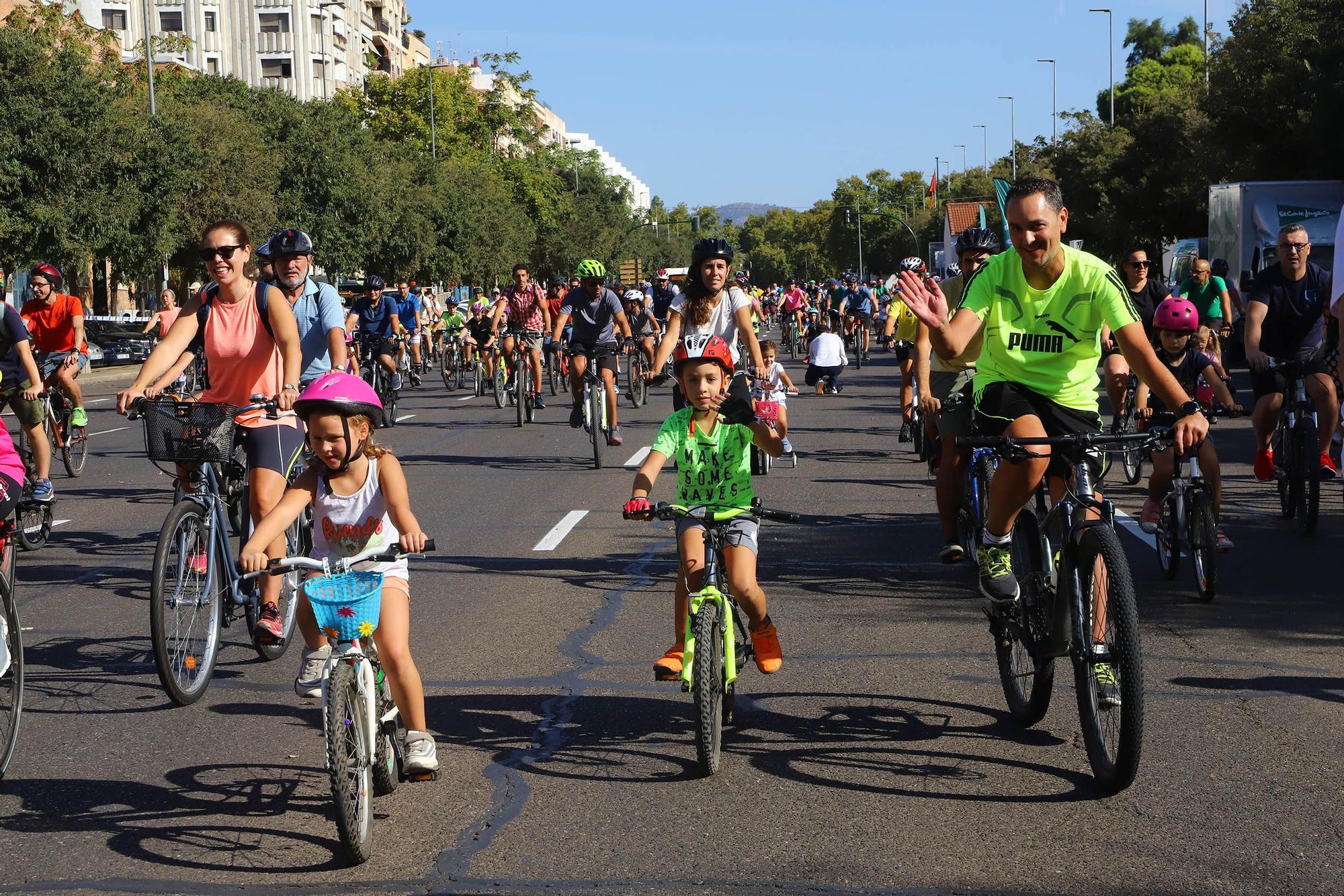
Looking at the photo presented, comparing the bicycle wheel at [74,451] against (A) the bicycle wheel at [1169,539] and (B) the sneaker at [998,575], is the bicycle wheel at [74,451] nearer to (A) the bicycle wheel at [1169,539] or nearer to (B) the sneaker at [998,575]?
(A) the bicycle wheel at [1169,539]

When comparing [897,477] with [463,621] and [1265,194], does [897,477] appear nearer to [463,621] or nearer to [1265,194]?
[463,621]

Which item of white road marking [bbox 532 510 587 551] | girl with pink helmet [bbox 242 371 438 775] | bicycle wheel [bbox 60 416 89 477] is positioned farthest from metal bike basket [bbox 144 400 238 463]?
bicycle wheel [bbox 60 416 89 477]

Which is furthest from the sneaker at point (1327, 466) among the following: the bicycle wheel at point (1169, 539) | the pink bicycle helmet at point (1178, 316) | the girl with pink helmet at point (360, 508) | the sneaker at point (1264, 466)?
the girl with pink helmet at point (360, 508)

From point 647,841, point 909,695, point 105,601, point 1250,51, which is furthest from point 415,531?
point 1250,51

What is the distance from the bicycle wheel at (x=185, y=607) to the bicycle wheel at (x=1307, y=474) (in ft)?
22.4

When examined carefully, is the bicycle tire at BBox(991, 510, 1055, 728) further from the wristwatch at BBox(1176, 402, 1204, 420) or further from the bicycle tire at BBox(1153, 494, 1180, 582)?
the bicycle tire at BBox(1153, 494, 1180, 582)

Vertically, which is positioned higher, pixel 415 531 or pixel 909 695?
pixel 415 531

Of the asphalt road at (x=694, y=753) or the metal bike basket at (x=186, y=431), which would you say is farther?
the metal bike basket at (x=186, y=431)

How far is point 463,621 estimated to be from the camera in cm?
812

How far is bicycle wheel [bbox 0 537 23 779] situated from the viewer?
5426mm

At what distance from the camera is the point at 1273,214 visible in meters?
31.8

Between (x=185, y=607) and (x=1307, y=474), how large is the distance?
281 inches

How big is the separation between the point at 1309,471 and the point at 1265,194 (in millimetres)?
23396

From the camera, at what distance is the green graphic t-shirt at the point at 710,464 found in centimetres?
584
